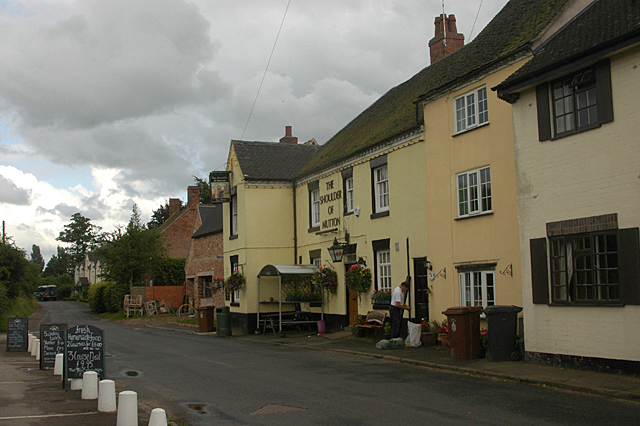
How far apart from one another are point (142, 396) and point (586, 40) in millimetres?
10671

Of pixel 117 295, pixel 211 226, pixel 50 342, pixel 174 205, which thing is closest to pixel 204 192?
pixel 174 205

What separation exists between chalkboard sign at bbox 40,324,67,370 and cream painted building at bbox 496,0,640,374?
1044 centimetres

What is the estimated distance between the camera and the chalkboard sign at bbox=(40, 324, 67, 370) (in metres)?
14.1

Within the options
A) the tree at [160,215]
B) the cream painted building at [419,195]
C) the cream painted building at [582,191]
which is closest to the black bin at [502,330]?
the cream painted building at [582,191]

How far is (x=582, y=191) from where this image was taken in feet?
38.6

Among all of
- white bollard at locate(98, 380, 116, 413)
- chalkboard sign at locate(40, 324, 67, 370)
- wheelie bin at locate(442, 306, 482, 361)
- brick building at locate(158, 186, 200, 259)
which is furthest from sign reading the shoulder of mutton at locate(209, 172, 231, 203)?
brick building at locate(158, 186, 200, 259)

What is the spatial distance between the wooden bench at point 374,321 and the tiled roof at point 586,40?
820 centimetres

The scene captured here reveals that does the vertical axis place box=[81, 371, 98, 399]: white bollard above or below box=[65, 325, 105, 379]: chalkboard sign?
below

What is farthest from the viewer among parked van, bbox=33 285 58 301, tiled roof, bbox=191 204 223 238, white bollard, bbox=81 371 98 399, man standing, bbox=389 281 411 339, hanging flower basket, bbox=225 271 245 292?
parked van, bbox=33 285 58 301

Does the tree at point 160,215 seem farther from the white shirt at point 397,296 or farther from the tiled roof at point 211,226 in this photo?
the white shirt at point 397,296

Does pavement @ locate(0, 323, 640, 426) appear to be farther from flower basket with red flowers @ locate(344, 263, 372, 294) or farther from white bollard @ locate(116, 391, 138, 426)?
flower basket with red flowers @ locate(344, 263, 372, 294)

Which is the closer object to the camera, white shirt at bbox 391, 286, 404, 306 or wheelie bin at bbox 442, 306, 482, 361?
wheelie bin at bbox 442, 306, 482, 361

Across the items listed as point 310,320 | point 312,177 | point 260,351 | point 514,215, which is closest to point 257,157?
point 312,177

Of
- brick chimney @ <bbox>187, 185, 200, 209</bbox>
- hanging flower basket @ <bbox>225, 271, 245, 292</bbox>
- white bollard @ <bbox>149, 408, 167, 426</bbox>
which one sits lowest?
white bollard @ <bbox>149, 408, 167, 426</bbox>
